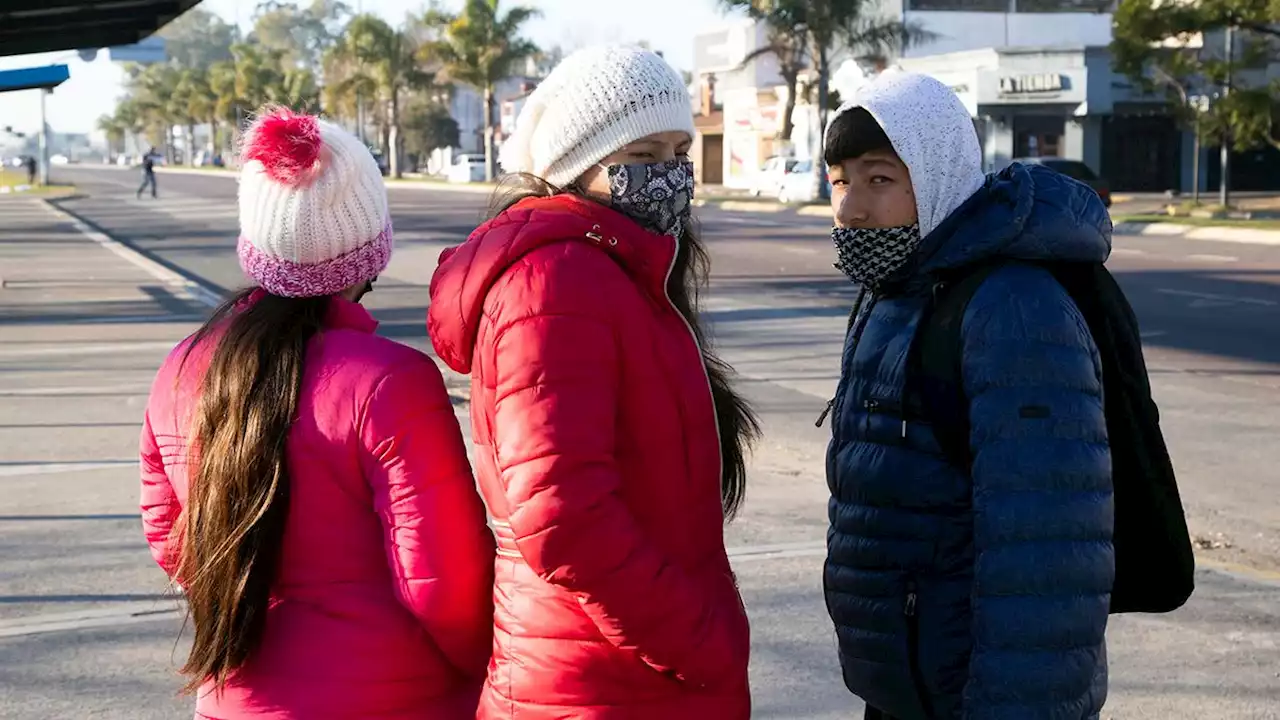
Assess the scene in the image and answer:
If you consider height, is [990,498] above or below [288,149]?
below

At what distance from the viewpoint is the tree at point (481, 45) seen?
240 ft

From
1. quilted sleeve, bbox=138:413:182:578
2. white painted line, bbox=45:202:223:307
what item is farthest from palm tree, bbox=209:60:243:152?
quilted sleeve, bbox=138:413:182:578

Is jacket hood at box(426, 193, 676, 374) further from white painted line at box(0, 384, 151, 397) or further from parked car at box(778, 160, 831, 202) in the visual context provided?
parked car at box(778, 160, 831, 202)

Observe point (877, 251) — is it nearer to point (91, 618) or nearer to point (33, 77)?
point (91, 618)

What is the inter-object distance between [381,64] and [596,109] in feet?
281

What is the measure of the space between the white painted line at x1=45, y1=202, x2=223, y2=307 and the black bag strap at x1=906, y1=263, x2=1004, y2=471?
915 centimetres

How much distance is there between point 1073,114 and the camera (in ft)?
159

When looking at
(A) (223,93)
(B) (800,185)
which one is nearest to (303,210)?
(B) (800,185)

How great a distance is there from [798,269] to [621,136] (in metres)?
19.6

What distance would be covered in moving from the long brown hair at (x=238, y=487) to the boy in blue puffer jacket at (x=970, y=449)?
921 mm

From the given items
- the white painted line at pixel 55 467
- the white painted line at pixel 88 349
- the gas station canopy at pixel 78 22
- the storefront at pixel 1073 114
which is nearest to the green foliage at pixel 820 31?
the storefront at pixel 1073 114

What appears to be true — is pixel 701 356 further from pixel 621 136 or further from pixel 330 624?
pixel 330 624

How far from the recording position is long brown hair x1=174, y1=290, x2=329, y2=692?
2.43 m

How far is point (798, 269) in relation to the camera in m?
21.9
